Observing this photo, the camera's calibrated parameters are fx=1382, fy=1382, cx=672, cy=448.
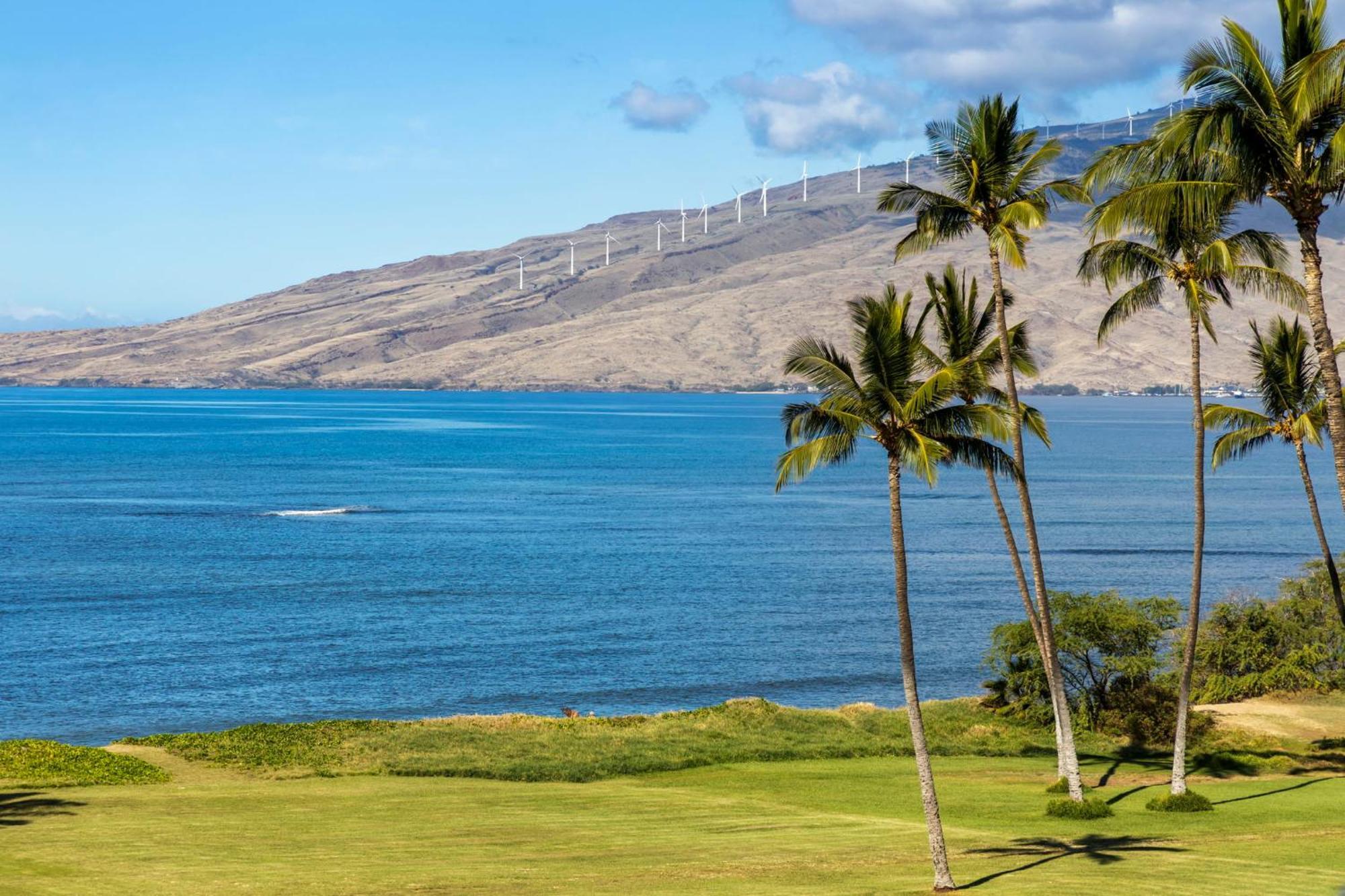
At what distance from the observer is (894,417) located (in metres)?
29.3

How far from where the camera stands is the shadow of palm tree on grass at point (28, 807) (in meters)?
34.5

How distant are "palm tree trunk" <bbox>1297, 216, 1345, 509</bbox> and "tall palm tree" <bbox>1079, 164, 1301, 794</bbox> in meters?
2.93

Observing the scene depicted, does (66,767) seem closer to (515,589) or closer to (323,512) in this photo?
(515,589)

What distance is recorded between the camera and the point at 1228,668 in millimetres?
58625

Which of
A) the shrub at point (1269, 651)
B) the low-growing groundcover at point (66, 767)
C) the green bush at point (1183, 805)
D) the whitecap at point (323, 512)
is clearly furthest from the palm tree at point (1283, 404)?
the whitecap at point (323, 512)

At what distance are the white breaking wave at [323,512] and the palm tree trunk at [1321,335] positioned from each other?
127 meters

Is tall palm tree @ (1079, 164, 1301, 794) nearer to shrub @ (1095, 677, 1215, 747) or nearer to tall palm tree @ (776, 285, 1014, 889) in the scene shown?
tall palm tree @ (776, 285, 1014, 889)

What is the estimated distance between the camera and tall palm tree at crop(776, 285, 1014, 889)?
94.0 feet

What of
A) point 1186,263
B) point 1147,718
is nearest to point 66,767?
point 1186,263

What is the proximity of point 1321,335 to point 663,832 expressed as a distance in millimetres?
19359

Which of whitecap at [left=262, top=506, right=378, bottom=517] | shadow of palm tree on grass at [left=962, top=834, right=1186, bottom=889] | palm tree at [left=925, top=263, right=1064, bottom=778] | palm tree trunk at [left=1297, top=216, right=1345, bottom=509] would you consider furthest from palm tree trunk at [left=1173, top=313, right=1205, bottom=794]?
whitecap at [left=262, top=506, right=378, bottom=517]

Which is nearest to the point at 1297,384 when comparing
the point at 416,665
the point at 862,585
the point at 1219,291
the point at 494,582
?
the point at 1219,291

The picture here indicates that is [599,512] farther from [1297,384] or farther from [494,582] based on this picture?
[1297,384]

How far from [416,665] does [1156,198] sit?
54605 millimetres
